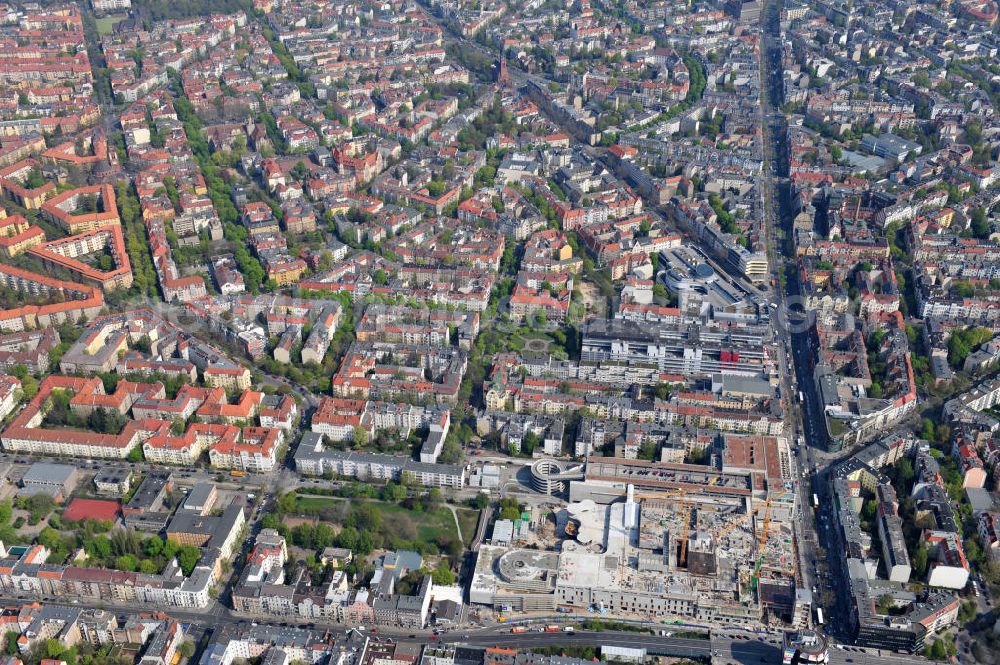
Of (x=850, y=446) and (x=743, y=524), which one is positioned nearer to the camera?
(x=743, y=524)

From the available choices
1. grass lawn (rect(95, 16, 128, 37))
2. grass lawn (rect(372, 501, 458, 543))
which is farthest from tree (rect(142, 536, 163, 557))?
grass lawn (rect(95, 16, 128, 37))

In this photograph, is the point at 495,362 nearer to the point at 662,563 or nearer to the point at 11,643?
the point at 662,563

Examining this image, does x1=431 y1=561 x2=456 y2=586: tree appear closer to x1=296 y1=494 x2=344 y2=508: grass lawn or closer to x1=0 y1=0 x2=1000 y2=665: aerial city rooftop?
x1=0 y1=0 x2=1000 y2=665: aerial city rooftop

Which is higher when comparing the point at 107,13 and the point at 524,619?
the point at 107,13

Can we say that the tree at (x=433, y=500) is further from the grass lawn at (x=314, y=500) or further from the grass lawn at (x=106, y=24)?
the grass lawn at (x=106, y=24)

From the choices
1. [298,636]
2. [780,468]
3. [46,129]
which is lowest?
[298,636]

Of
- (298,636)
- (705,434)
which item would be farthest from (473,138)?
(298,636)

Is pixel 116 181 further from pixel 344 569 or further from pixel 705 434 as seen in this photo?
pixel 705 434
